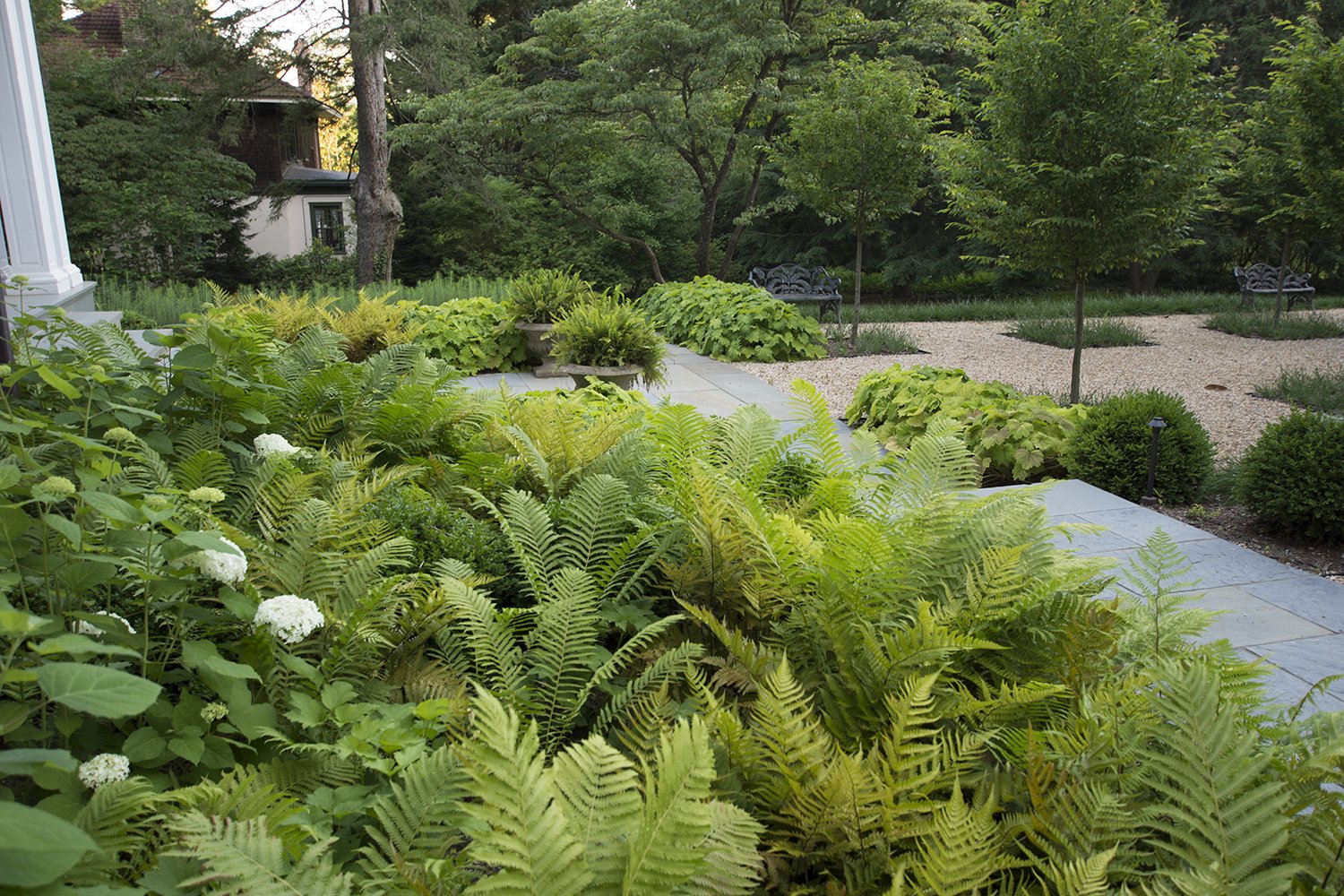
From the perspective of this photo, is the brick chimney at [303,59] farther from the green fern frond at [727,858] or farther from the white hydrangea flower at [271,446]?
the green fern frond at [727,858]


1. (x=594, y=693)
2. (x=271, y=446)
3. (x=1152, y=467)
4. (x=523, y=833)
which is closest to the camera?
(x=523, y=833)

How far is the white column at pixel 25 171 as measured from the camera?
6.30m

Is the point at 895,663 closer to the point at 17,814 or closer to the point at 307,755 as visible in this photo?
the point at 307,755

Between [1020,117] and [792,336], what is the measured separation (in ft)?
11.7

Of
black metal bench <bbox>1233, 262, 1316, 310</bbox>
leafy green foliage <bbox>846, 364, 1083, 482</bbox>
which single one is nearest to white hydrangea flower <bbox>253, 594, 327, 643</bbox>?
leafy green foliage <bbox>846, 364, 1083, 482</bbox>

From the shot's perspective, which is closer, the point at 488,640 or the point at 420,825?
the point at 420,825

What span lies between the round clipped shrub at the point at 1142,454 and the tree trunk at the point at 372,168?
11.5 m

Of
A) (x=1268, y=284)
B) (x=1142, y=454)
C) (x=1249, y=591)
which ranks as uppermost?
(x=1268, y=284)

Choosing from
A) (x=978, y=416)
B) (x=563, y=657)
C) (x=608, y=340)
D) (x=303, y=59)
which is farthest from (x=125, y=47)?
(x=563, y=657)

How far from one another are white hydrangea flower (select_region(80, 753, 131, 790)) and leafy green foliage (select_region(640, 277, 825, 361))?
9.14 meters

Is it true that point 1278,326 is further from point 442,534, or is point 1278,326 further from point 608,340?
point 442,534

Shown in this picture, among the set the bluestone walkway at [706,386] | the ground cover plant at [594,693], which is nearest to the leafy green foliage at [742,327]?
the bluestone walkway at [706,386]

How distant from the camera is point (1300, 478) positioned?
468 cm

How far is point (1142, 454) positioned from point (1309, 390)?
4614 mm
